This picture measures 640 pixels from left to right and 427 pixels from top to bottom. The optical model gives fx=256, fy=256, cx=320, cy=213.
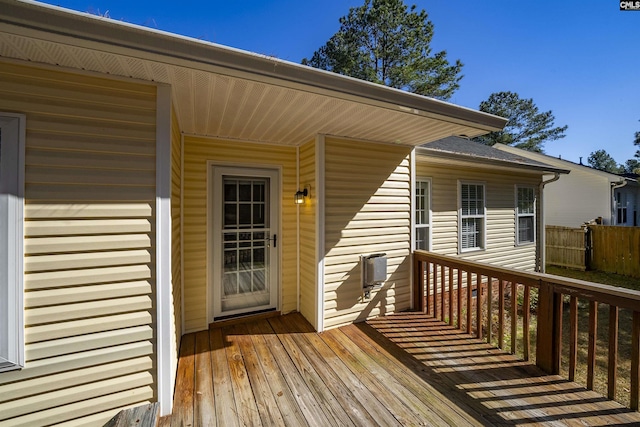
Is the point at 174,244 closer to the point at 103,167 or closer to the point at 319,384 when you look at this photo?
the point at 103,167

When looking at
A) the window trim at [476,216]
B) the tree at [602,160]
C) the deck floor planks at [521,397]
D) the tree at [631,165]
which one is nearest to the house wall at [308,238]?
the deck floor planks at [521,397]

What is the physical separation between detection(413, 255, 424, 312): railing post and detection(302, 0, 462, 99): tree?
9.38 m

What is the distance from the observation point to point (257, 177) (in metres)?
3.51

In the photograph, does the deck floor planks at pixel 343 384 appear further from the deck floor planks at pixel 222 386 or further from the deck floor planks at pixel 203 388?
the deck floor planks at pixel 203 388

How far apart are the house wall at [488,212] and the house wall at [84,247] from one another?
13.2 feet

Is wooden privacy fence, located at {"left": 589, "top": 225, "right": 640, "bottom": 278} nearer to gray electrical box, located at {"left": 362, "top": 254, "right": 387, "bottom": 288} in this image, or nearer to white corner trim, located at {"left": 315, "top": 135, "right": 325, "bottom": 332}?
gray electrical box, located at {"left": 362, "top": 254, "right": 387, "bottom": 288}

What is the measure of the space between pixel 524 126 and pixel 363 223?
21417mm

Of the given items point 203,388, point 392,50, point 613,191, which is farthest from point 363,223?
point 613,191

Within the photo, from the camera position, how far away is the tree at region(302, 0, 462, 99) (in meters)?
10.4

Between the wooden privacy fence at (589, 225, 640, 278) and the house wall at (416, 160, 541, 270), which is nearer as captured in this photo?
the house wall at (416, 160, 541, 270)

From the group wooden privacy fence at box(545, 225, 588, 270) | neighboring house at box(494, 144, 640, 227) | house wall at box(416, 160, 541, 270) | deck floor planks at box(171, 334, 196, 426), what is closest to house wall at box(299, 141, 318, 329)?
deck floor planks at box(171, 334, 196, 426)

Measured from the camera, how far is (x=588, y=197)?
10.6m

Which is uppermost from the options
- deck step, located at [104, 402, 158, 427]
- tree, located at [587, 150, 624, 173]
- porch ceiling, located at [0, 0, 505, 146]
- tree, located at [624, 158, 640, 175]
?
tree, located at [587, 150, 624, 173]

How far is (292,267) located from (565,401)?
2942 mm
